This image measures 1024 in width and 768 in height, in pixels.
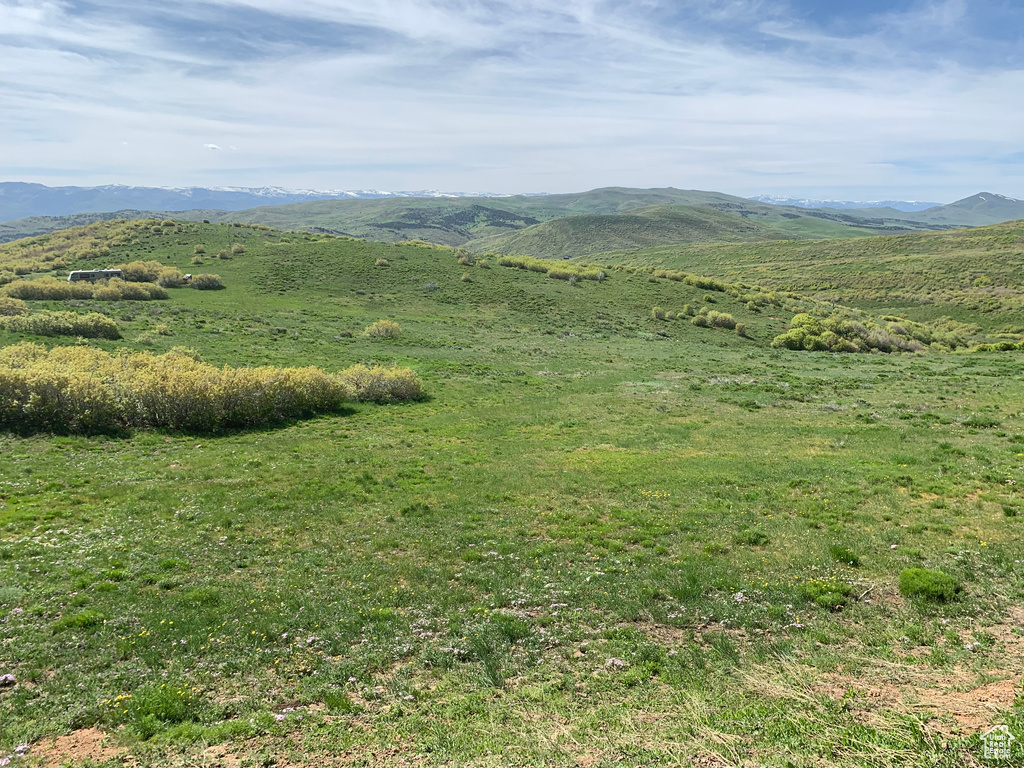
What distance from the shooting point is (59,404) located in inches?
961

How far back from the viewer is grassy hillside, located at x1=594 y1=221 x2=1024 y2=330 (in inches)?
3612

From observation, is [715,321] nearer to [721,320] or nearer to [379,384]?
[721,320]

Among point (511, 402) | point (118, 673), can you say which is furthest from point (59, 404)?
point (511, 402)

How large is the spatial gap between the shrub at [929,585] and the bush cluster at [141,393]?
2964 centimetres

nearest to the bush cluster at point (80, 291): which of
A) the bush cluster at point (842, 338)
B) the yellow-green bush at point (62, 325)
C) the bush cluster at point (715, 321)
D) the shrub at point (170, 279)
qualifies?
the shrub at point (170, 279)

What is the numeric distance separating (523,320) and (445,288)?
58.6 ft

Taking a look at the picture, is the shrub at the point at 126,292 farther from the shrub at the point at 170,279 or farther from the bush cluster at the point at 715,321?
the bush cluster at the point at 715,321

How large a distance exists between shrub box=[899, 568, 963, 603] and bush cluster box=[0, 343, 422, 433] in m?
29.6

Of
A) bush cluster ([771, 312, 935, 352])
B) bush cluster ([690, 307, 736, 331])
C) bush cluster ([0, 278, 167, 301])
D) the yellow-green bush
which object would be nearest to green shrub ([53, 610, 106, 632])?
the yellow-green bush

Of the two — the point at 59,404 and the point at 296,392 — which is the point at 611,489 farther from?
the point at 59,404

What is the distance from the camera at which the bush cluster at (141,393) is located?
23.9 metres

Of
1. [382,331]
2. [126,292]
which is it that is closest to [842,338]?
[382,331]

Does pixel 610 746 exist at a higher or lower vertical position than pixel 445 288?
lower

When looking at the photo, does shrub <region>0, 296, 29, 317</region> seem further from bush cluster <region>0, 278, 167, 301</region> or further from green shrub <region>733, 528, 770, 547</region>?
green shrub <region>733, 528, 770, 547</region>
